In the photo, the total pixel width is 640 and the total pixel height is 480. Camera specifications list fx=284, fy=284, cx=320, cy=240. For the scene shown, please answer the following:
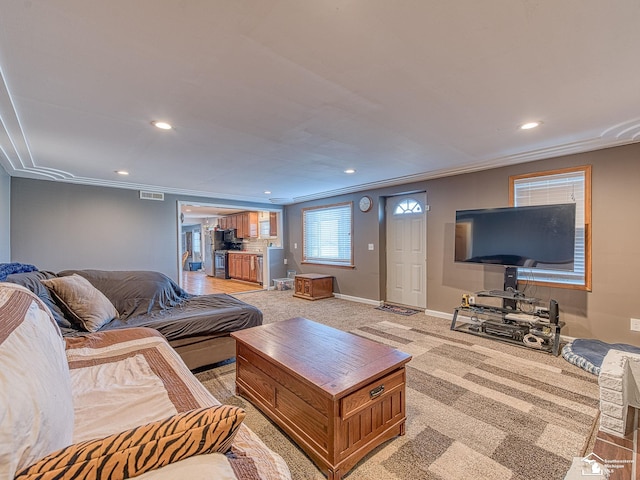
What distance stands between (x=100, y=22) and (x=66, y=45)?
1.09 feet

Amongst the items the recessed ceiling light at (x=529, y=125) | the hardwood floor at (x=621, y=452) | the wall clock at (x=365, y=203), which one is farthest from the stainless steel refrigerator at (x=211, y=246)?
the hardwood floor at (x=621, y=452)

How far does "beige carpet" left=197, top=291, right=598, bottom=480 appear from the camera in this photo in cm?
159

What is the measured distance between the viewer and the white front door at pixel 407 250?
499 cm

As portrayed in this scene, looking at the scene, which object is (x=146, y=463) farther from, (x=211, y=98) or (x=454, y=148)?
(x=454, y=148)

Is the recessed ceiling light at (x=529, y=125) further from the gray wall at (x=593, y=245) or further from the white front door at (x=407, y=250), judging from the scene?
the white front door at (x=407, y=250)

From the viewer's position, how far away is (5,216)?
3.94 metres

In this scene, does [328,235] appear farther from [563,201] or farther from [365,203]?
[563,201]

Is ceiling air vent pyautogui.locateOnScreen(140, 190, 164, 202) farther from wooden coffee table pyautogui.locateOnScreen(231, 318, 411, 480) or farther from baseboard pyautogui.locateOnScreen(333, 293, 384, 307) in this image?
wooden coffee table pyautogui.locateOnScreen(231, 318, 411, 480)

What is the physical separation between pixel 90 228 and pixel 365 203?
196 inches

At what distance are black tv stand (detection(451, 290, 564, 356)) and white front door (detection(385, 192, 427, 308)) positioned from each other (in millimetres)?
1179

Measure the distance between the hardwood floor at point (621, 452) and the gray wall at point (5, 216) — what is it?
19.8 feet

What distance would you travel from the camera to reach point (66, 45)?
4.96 ft

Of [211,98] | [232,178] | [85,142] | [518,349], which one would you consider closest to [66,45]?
[211,98]

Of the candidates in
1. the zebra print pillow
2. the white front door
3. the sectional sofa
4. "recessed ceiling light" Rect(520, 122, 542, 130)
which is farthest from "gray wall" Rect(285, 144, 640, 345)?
the zebra print pillow
